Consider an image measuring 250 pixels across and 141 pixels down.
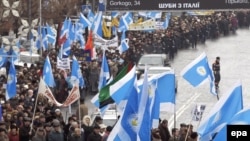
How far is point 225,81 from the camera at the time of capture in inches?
1422

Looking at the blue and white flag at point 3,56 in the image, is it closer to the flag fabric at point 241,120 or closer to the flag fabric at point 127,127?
the flag fabric at point 127,127

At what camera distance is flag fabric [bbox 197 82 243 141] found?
14664mm

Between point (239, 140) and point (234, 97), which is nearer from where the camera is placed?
point (239, 140)

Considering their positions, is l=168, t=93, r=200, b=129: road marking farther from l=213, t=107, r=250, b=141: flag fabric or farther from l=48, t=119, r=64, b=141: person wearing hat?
l=213, t=107, r=250, b=141: flag fabric

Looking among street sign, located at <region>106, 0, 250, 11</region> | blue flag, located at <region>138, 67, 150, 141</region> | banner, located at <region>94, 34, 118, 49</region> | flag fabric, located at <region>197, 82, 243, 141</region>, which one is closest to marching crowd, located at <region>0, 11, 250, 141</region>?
banner, located at <region>94, 34, 118, 49</region>

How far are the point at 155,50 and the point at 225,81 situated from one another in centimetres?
840

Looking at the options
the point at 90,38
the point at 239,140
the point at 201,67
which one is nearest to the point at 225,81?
the point at 90,38

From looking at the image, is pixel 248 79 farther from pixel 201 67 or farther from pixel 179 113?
pixel 201 67

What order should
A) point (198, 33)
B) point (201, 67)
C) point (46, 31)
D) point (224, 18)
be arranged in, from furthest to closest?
1. point (224, 18)
2. point (198, 33)
3. point (46, 31)
4. point (201, 67)

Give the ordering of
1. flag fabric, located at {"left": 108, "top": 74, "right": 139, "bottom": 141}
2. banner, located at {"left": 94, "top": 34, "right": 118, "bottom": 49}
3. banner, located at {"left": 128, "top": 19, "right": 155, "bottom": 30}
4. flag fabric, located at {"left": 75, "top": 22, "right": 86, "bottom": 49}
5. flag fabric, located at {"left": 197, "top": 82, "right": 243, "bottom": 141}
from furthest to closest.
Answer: banner, located at {"left": 128, "top": 19, "right": 155, "bottom": 30}
flag fabric, located at {"left": 75, "top": 22, "right": 86, "bottom": 49}
banner, located at {"left": 94, "top": 34, "right": 118, "bottom": 49}
flag fabric, located at {"left": 197, "top": 82, "right": 243, "bottom": 141}
flag fabric, located at {"left": 108, "top": 74, "right": 139, "bottom": 141}

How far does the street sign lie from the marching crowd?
2.28 meters

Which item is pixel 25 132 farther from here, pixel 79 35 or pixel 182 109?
pixel 79 35

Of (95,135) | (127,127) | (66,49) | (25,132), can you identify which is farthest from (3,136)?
(66,49)

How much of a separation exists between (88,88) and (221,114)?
18.9 m
